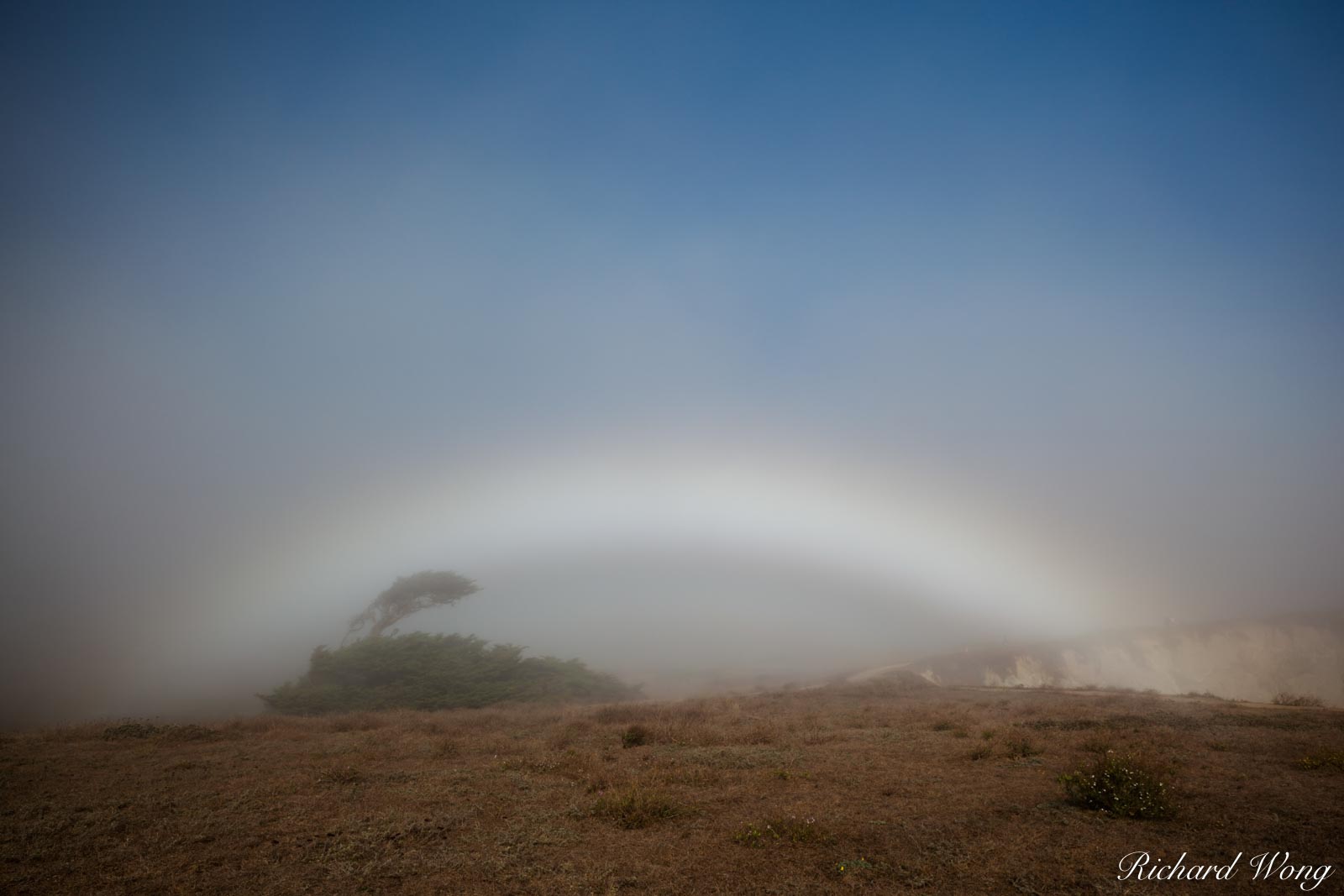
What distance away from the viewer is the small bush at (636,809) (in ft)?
26.8

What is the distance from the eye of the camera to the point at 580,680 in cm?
3306

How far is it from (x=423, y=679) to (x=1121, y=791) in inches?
1130

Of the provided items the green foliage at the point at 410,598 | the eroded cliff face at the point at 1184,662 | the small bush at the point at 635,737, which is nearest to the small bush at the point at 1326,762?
the small bush at the point at 635,737

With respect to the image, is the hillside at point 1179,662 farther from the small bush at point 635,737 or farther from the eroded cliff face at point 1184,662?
the small bush at point 635,737

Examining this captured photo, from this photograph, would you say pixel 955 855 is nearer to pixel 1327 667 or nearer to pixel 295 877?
pixel 295 877

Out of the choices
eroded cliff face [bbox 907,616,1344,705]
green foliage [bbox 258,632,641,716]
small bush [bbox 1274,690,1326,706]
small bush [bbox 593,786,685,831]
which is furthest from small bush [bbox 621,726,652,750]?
eroded cliff face [bbox 907,616,1344,705]

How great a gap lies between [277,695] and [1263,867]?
34829 millimetres

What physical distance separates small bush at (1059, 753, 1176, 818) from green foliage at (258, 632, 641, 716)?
25441 mm

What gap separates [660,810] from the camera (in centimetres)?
845

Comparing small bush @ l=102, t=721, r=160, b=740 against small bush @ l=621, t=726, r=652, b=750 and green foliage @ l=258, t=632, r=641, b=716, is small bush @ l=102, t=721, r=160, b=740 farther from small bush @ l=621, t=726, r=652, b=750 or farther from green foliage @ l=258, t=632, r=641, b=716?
small bush @ l=621, t=726, r=652, b=750

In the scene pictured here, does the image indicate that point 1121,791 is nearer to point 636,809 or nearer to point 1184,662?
point 636,809

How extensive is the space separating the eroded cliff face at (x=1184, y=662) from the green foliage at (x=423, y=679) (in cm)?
2759
